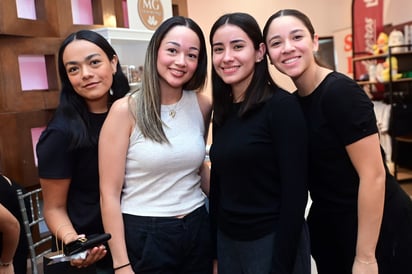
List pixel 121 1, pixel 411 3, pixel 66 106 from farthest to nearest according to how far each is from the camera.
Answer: pixel 411 3 → pixel 121 1 → pixel 66 106

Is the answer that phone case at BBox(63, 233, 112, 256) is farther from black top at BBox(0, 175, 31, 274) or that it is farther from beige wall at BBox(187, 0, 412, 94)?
beige wall at BBox(187, 0, 412, 94)

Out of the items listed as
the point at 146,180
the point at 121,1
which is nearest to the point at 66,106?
the point at 146,180

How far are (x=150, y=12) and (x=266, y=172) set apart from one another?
197 centimetres

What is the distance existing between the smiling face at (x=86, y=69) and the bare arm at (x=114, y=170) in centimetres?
17

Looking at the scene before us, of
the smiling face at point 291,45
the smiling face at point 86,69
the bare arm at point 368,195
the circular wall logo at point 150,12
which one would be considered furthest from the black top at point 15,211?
the circular wall logo at point 150,12

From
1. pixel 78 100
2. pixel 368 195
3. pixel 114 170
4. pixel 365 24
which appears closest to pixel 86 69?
pixel 78 100

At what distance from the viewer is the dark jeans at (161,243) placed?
1.32m

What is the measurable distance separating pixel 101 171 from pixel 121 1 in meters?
1.84

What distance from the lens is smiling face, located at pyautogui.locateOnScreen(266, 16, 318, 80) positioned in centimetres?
132

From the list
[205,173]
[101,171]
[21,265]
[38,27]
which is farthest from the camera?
[38,27]

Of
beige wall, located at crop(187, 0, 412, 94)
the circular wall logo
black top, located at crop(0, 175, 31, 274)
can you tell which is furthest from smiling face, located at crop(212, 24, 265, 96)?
beige wall, located at crop(187, 0, 412, 94)

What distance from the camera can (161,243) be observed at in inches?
51.9

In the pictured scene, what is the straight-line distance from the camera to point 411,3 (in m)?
5.30

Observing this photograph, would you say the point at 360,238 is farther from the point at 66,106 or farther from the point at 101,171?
the point at 66,106
